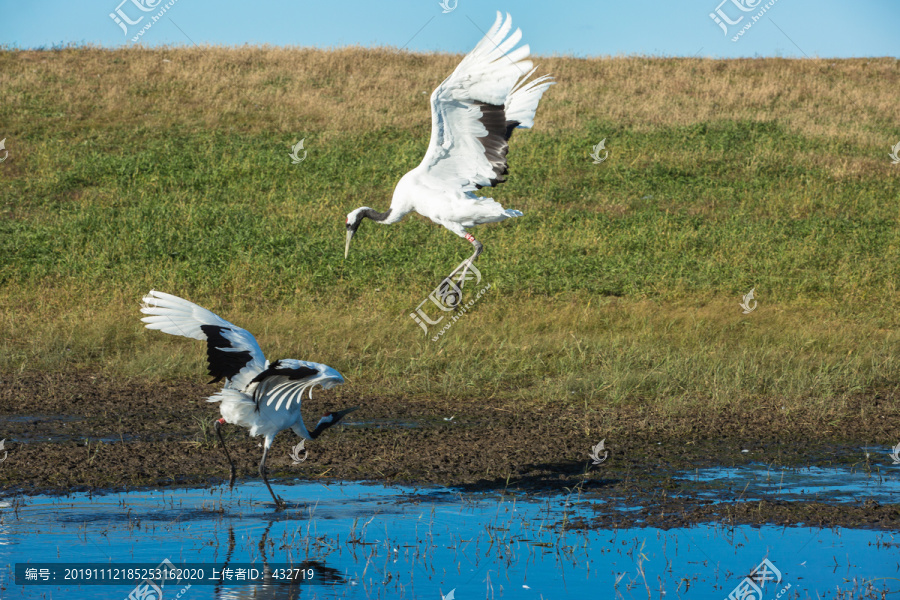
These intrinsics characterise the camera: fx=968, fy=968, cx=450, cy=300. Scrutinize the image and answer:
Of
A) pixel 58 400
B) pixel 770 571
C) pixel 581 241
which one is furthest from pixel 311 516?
pixel 581 241

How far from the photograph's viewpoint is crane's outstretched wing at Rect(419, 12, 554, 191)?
7539mm

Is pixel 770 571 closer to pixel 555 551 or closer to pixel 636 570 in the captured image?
pixel 636 570

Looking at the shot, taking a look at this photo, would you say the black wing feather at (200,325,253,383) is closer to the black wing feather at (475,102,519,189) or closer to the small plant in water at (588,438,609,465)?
the black wing feather at (475,102,519,189)

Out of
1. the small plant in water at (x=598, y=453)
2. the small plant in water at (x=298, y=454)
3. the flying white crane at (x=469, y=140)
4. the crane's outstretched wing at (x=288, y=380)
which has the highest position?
the flying white crane at (x=469, y=140)

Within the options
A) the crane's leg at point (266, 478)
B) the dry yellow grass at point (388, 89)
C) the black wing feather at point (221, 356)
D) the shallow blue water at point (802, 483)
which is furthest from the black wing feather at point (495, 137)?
the dry yellow grass at point (388, 89)

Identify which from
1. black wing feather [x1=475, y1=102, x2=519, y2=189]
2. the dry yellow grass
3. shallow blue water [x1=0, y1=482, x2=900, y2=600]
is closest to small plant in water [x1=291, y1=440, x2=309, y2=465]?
shallow blue water [x1=0, y1=482, x2=900, y2=600]

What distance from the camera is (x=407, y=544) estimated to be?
6293 mm

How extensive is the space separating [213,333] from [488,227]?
1496 cm

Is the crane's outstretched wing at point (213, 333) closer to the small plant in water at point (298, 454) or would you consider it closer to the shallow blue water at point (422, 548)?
the shallow blue water at point (422, 548)

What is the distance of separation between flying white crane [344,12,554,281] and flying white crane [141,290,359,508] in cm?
237

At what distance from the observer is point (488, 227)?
21453 millimetres

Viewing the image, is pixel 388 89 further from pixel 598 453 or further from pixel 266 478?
pixel 266 478

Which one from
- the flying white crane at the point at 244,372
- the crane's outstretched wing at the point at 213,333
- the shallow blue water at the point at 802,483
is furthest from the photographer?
the shallow blue water at the point at 802,483

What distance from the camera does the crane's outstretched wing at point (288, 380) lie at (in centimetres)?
643
